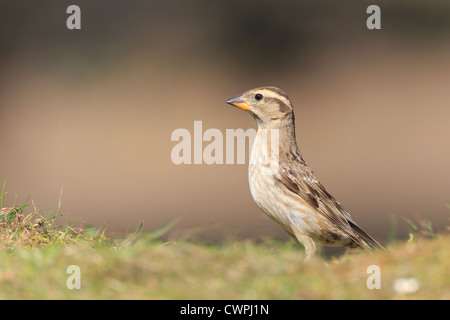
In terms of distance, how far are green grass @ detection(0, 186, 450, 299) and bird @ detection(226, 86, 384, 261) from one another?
0.83 metres

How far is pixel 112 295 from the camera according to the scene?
3947 mm

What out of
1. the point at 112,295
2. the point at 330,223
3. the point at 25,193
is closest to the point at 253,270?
the point at 112,295

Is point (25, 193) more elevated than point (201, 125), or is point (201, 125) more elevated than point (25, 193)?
point (201, 125)

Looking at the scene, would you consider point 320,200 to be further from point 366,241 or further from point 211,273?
point 211,273

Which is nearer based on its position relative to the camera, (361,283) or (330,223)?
(361,283)

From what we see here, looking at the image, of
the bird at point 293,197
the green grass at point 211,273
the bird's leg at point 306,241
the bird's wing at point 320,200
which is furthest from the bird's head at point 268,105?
the green grass at point 211,273

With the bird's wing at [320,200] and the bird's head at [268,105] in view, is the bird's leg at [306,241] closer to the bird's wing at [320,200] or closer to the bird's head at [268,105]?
the bird's wing at [320,200]

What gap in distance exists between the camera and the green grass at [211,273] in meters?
3.95

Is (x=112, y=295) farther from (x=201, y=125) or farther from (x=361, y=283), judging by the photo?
(x=201, y=125)

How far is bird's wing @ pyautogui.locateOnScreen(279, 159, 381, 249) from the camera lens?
235 inches

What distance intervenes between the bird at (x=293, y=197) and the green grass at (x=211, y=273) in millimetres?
834

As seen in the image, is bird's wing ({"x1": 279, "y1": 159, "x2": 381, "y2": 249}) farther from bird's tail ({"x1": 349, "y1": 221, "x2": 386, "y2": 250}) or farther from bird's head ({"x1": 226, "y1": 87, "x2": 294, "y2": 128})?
bird's head ({"x1": 226, "y1": 87, "x2": 294, "y2": 128})
